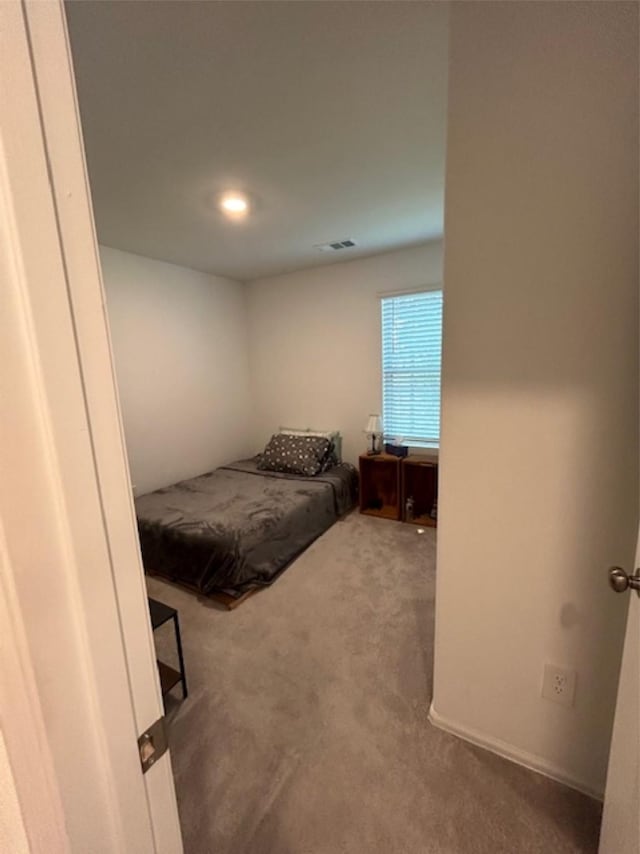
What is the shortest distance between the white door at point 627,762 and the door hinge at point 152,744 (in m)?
0.98

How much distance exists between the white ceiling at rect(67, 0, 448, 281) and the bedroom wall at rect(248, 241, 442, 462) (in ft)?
2.88

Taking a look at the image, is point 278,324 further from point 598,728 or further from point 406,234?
point 598,728

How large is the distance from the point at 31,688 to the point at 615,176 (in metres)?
1.54

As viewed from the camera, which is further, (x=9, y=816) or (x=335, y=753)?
(x=335, y=753)

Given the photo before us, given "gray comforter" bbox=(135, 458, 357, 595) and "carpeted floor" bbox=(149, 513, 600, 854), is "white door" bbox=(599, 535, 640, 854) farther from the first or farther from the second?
"gray comforter" bbox=(135, 458, 357, 595)

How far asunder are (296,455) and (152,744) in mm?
3257

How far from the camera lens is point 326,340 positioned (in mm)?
3998

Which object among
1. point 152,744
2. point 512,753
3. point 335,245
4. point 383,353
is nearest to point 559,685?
point 512,753

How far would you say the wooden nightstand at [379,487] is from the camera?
360 centimetres

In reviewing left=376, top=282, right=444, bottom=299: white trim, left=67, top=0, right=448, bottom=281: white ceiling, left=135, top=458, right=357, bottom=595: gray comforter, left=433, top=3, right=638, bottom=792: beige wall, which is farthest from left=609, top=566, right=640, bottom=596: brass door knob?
left=376, top=282, right=444, bottom=299: white trim

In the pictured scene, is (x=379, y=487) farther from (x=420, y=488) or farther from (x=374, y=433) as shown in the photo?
(x=374, y=433)

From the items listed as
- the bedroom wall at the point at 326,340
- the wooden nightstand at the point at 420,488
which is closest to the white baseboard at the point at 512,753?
the wooden nightstand at the point at 420,488

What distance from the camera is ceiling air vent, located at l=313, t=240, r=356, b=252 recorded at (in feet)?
10.4

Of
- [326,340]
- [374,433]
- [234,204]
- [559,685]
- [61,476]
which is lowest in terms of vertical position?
[559,685]
